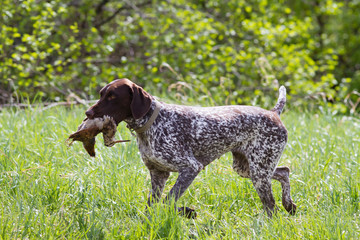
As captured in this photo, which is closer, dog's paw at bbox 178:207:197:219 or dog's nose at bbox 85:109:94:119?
dog's nose at bbox 85:109:94:119

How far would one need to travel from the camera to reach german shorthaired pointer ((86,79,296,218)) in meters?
3.30

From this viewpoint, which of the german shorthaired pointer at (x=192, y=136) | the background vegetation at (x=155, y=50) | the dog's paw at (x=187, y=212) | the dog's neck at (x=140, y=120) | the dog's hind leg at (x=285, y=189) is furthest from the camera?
the background vegetation at (x=155, y=50)

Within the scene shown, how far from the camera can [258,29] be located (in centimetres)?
980

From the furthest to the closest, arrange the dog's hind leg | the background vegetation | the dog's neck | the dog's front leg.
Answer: the background vegetation → the dog's hind leg → the dog's front leg → the dog's neck

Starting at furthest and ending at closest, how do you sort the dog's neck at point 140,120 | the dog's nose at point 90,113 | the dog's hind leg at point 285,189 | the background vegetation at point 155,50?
the background vegetation at point 155,50 → the dog's hind leg at point 285,189 → the dog's neck at point 140,120 → the dog's nose at point 90,113

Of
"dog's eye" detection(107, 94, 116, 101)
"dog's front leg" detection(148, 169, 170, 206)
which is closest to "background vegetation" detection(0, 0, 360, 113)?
"dog's front leg" detection(148, 169, 170, 206)

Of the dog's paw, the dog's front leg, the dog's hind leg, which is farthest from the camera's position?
the dog's hind leg

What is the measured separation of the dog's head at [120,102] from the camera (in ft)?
10.6

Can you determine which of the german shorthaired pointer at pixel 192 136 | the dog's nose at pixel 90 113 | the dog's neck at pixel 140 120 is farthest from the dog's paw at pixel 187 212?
the dog's nose at pixel 90 113

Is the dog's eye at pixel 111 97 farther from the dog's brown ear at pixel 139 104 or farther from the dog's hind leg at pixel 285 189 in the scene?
the dog's hind leg at pixel 285 189

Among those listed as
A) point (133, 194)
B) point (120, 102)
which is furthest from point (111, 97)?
point (133, 194)

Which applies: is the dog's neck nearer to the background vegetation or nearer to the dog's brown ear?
the dog's brown ear

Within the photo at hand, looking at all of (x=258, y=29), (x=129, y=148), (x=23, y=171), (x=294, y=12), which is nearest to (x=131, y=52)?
(x=258, y=29)

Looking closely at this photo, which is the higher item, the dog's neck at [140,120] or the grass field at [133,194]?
the dog's neck at [140,120]
